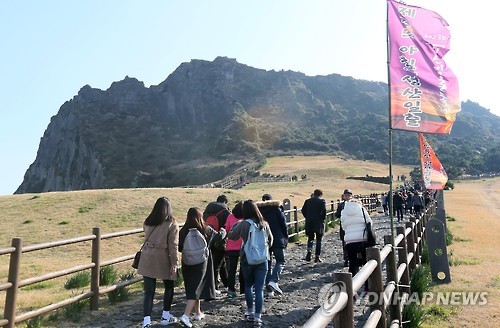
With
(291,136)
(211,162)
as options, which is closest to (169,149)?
(211,162)

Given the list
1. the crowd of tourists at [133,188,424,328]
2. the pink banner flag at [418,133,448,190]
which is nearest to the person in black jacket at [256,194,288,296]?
the crowd of tourists at [133,188,424,328]

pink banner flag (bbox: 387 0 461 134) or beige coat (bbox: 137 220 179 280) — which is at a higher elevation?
pink banner flag (bbox: 387 0 461 134)

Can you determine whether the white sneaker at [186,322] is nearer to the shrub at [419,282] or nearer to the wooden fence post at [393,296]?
the wooden fence post at [393,296]

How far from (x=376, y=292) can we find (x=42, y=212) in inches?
910

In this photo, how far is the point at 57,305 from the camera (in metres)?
6.11

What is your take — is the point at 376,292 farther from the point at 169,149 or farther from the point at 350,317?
the point at 169,149

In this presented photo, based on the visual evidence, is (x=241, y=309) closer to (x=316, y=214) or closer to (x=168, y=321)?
(x=168, y=321)

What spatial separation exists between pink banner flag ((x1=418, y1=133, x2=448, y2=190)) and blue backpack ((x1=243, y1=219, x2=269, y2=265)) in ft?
31.0

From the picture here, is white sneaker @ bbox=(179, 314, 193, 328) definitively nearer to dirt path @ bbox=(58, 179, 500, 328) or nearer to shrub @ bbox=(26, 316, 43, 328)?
dirt path @ bbox=(58, 179, 500, 328)

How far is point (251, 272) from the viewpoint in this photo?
6.13m

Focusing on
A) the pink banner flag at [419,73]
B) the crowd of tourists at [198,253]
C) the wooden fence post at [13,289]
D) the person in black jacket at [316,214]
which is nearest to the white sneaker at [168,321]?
the crowd of tourists at [198,253]

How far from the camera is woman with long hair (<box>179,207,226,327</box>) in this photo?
6.04m

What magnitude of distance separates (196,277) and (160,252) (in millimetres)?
644

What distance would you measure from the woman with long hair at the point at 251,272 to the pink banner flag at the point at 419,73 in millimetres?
2421
